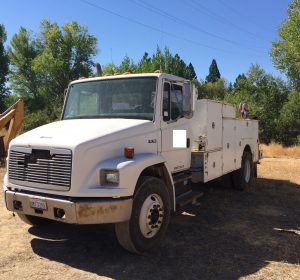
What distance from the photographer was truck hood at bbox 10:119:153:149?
525cm

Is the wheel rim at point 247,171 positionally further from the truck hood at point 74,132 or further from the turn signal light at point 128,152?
the turn signal light at point 128,152

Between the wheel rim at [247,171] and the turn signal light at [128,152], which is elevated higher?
the turn signal light at [128,152]

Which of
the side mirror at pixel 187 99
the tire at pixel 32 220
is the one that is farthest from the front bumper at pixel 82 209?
the side mirror at pixel 187 99

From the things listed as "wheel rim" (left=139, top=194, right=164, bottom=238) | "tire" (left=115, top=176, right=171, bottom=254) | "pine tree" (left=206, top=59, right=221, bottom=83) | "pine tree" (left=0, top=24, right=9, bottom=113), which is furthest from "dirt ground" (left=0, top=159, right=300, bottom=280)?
"pine tree" (left=206, top=59, right=221, bottom=83)

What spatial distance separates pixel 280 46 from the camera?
31.8m

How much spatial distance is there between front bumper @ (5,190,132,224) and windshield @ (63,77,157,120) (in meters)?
1.60

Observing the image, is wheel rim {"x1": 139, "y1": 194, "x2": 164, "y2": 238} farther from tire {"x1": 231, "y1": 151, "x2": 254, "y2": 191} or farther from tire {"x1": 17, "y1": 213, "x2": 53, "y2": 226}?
tire {"x1": 231, "y1": 151, "x2": 254, "y2": 191}

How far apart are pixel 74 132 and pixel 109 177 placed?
841 mm

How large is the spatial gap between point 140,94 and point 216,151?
272cm

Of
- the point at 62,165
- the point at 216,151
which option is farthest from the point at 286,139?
the point at 62,165

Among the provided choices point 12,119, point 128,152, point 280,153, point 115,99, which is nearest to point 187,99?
point 115,99

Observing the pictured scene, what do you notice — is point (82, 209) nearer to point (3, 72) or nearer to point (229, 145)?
point (229, 145)

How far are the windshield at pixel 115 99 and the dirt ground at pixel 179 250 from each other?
1.92 meters

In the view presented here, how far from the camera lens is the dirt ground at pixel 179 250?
5.09 metres
